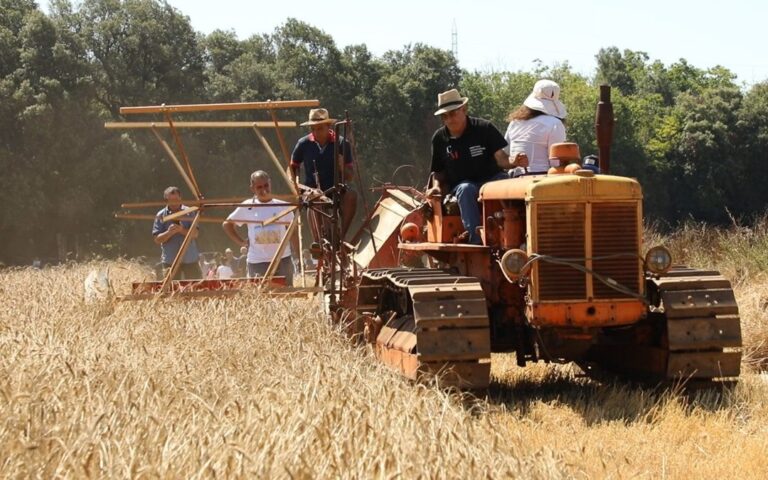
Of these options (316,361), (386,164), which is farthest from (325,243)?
(386,164)

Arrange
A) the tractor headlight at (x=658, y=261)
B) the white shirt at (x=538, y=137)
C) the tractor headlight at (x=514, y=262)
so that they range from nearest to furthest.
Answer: the tractor headlight at (x=514, y=262), the tractor headlight at (x=658, y=261), the white shirt at (x=538, y=137)

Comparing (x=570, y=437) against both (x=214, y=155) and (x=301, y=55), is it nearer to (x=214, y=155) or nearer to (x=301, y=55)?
(x=214, y=155)

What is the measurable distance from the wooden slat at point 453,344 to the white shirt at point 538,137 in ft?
7.55

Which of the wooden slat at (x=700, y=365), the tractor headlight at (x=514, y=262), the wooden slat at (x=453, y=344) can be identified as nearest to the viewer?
the wooden slat at (x=453, y=344)

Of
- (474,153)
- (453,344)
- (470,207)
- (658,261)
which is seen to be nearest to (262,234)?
(474,153)

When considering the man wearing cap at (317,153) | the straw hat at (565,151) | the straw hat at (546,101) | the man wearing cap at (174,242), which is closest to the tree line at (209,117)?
the man wearing cap at (174,242)

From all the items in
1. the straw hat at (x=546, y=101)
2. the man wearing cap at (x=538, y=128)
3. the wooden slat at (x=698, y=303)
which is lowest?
the wooden slat at (x=698, y=303)

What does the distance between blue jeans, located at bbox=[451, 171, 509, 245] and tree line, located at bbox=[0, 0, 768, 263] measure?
2741 centimetres

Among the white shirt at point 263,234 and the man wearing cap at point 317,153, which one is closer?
the man wearing cap at point 317,153

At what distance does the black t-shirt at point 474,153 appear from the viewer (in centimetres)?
999

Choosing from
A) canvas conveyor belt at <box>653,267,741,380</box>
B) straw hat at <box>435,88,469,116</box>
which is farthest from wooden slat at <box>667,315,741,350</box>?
straw hat at <box>435,88,469,116</box>

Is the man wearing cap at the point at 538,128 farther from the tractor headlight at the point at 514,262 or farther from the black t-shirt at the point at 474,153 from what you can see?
the tractor headlight at the point at 514,262

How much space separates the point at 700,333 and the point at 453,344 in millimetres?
1854

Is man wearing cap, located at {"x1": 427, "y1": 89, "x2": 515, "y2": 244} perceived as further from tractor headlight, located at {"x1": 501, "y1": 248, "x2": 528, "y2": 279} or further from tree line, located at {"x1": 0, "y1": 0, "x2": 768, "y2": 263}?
tree line, located at {"x1": 0, "y1": 0, "x2": 768, "y2": 263}
